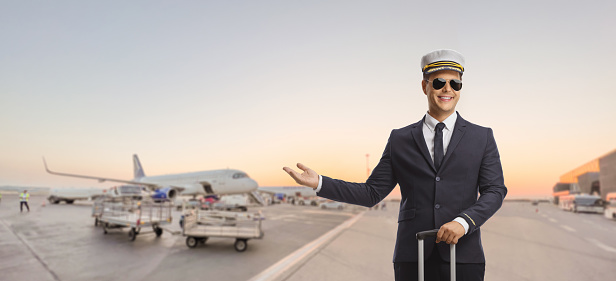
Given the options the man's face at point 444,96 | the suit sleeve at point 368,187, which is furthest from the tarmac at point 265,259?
the man's face at point 444,96

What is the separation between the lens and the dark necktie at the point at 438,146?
1920 mm

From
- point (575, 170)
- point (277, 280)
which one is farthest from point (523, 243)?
point (575, 170)

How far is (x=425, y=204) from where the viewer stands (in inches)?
76.2

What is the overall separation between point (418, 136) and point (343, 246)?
7845mm

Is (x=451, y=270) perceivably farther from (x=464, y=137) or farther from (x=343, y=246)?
(x=343, y=246)

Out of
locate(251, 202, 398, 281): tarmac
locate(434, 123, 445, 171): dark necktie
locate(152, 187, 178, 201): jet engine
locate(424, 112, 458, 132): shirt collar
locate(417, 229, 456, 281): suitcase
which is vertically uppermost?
locate(424, 112, 458, 132): shirt collar

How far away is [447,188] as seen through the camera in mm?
1864

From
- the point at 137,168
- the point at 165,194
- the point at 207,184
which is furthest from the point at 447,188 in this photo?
the point at 137,168

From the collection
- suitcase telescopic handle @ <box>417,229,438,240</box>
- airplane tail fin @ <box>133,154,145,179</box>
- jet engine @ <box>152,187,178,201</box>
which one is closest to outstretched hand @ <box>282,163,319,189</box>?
suitcase telescopic handle @ <box>417,229,438,240</box>

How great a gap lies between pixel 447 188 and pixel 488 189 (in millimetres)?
235

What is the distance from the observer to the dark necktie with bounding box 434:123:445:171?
1920mm

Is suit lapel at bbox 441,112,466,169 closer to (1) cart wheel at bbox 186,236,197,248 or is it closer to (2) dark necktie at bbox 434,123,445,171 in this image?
(2) dark necktie at bbox 434,123,445,171

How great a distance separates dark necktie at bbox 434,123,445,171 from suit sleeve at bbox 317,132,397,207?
350 millimetres

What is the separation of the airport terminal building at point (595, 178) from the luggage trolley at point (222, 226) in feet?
229
